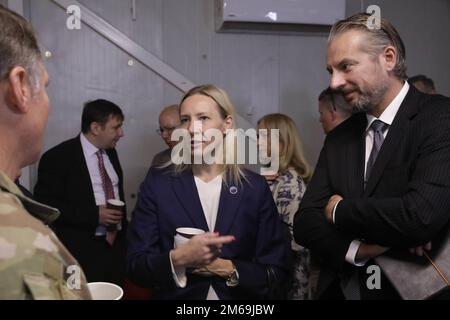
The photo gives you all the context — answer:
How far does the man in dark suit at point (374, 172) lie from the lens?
44.8 inches

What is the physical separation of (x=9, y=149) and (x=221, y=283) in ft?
2.81

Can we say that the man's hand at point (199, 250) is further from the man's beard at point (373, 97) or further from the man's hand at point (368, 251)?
the man's beard at point (373, 97)

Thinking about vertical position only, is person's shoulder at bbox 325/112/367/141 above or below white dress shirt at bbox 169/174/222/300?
above

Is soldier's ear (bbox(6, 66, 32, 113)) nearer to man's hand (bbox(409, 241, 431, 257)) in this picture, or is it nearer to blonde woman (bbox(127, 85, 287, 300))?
blonde woman (bbox(127, 85, 287, 300))

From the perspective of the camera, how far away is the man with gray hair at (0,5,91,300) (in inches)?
24.3

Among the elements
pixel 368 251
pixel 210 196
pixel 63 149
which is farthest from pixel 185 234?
pixel 63 149

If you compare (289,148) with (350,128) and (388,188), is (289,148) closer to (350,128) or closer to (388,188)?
(350,128)

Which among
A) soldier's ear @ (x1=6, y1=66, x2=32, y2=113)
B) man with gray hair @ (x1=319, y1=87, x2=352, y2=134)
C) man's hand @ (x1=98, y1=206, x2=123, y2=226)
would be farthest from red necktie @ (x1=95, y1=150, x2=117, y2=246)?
soldier's ear @ (x1=6, y1=66, x2=32, y2=113)

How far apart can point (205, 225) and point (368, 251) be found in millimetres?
542

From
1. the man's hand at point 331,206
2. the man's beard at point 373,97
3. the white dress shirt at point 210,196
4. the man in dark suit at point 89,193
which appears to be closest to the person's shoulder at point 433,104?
the man's beard at point 373,97

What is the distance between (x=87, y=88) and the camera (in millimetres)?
2928

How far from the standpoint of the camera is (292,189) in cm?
206

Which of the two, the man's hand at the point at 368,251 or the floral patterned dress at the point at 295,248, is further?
the floral patterned dress at the point at 295,248

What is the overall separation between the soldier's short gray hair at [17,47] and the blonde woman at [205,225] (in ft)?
2.23
